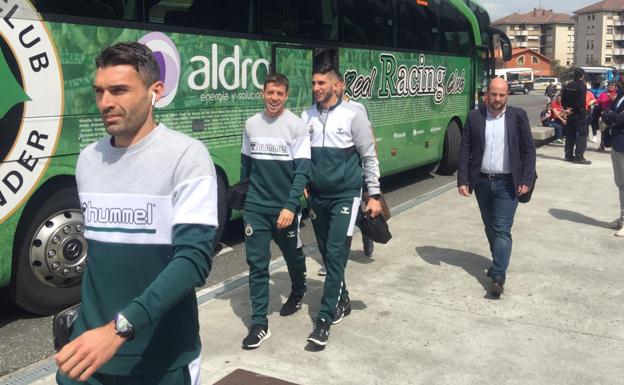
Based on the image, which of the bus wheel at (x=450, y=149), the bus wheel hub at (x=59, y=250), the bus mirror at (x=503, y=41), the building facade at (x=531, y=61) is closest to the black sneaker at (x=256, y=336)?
the bus wheel hub at (x=59, y=250)

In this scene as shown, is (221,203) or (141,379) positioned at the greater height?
(141,379)

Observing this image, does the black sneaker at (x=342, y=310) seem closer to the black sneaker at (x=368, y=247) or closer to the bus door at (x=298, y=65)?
the black sneaker at (x=368, y=247)

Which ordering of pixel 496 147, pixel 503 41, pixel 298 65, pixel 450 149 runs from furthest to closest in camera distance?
pixel 503 41 → pixel 450 149 → pixel 298 65 → pixel 496 147

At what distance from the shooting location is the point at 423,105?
11.0 m

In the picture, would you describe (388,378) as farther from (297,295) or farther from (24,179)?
(24,179)

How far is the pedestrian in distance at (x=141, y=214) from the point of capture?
200cm

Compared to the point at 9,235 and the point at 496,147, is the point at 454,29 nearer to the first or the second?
the point at 496,147

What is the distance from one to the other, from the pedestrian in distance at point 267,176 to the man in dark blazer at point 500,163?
1895 millimetres

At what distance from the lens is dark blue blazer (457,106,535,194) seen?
5516 mm

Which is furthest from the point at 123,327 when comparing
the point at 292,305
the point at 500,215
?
the point at 500,215

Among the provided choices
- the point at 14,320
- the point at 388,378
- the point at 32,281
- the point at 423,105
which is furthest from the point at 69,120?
the point at 423,105

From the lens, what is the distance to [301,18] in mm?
7555

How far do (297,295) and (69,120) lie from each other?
215cm

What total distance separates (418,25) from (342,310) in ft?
22.1
